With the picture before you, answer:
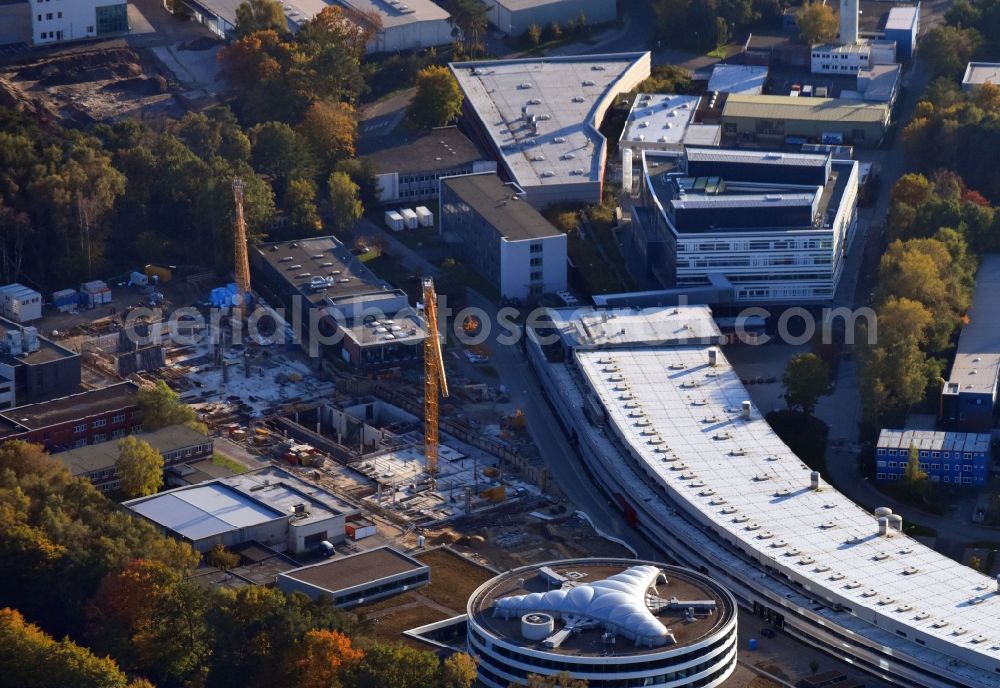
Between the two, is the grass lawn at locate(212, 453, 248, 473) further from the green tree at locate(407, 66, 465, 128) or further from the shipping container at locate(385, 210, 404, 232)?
the green tree at locate(407, 66, 465, 128)

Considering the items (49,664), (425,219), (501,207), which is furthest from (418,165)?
(49,664)

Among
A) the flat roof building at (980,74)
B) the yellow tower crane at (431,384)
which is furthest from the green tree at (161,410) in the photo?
the flat roof building at (980,74)

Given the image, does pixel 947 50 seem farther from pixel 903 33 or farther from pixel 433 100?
pixel 433 100

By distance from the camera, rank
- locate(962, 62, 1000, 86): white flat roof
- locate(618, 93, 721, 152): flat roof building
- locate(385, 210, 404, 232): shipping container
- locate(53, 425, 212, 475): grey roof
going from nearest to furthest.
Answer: locate(53, 425, 212, 475): grey roof < locate(385, 210, 404, 232): shipping container < locate(618, 93, 721, 152): flat roof building < locate(962, 62, 1000, 86): white flat roof

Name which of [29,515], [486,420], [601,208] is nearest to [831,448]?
[486,420]

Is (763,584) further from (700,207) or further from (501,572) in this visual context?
(700,207)

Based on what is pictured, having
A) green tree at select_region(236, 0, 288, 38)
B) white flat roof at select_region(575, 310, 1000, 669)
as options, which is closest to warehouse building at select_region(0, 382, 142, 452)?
white flat roof at select_region(575, 310, 1000, 669)

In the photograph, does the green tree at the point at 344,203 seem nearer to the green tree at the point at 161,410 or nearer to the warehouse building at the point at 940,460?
the green tree at the point at 161,410
